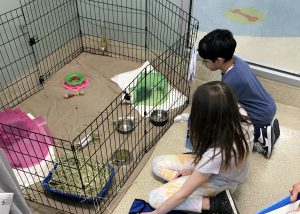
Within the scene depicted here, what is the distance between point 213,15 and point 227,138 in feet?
6.36

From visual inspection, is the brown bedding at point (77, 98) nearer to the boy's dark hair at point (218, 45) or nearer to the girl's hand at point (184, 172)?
the girl's hand at point (184, 172)

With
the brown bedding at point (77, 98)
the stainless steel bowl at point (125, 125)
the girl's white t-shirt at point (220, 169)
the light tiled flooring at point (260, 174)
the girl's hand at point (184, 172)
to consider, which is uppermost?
the girl's white t-shirt at point (220, 169)

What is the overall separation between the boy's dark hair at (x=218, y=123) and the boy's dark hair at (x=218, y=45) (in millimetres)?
421

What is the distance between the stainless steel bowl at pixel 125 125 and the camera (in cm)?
207

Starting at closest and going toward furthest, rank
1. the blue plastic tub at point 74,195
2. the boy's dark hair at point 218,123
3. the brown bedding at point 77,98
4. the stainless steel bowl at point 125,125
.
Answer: the boy's dark hair at point 218,123 → the blue plastic tub at point 74,195 → the stainless steel bowl at point 125,125 → the brown bedding at point 77,98

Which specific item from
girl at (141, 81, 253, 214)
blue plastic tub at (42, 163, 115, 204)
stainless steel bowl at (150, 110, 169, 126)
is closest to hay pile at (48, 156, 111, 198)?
blue plastic tub at (42, 163, 115, 204)

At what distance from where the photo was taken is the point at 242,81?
1719 mm

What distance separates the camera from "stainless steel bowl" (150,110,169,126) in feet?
7.00

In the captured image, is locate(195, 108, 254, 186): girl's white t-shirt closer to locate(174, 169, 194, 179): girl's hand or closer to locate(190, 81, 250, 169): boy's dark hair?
locate(190, 81, 250, 169): boy's dark hair

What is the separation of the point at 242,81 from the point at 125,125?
0.78 meters

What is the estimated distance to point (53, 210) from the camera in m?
1.68

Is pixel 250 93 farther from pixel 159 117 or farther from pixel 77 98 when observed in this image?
pixel 77 98

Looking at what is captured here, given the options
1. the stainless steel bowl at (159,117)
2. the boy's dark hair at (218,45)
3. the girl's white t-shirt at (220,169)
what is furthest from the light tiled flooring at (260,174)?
the boy's dark hair at (218,45)

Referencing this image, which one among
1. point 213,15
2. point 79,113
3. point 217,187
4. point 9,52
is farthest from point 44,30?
point 217,187
